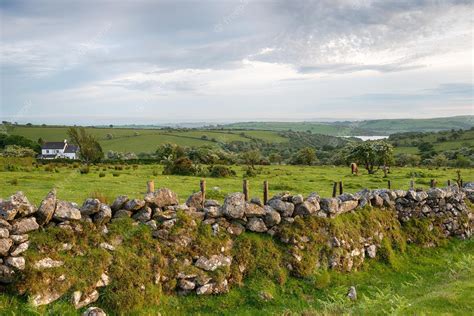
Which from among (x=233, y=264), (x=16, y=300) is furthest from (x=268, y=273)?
(x=16, y=300)

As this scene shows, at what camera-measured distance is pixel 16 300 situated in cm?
882

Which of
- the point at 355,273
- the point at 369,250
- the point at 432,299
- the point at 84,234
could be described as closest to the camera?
the point at 432,299

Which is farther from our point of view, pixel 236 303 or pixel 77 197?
pixel 77 197

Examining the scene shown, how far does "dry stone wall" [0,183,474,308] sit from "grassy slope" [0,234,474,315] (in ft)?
1.28

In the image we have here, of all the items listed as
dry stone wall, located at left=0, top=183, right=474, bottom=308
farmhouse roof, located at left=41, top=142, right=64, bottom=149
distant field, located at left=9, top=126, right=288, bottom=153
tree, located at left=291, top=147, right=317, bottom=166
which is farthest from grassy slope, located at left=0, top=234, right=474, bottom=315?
farmhouse roof, located at left=41, top=142, right=64, bottom=149

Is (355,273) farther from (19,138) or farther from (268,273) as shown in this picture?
(19,138)

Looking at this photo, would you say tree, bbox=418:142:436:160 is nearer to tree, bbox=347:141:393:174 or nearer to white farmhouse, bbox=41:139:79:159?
tree, bbox=347:141:393:174

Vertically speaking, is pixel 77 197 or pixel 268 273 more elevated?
pixel 77 197

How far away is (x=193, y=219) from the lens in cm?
1214

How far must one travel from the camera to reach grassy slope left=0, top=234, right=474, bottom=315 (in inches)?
358

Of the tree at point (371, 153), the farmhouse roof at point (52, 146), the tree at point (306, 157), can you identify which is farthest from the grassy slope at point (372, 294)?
the farmhouse roof at point (52, 146)

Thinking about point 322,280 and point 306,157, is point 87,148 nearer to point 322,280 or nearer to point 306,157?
point 306,157

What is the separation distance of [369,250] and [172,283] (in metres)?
7.84

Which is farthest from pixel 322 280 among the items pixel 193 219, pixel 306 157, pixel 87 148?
pixel 306 157
